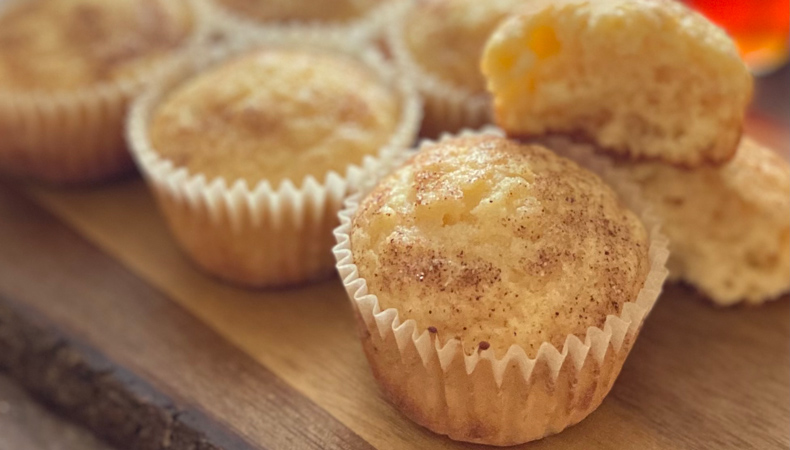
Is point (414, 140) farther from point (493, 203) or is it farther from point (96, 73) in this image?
point (96, 73)

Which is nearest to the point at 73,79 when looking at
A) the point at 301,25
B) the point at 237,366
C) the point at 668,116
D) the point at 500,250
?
the point at 301,25

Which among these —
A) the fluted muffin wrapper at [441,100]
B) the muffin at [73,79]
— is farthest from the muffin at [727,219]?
the muffin at [73,79]

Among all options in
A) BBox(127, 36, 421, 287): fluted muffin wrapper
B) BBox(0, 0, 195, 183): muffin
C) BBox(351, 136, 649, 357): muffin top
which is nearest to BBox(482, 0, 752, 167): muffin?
BBox(351, 136, 649, 357): muffin top

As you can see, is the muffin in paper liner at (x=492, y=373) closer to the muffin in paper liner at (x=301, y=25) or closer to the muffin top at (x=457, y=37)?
the muffin top at (x=457, y=37)

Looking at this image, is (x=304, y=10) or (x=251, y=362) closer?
(x=251, y=362)

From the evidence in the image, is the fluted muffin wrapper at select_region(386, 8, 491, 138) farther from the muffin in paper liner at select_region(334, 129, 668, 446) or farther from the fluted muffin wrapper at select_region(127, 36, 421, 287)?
the muffin in paper liner at select_region(334, 129, 668, 446)

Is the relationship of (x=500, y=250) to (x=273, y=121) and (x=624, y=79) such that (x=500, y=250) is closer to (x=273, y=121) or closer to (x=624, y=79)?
(x=624, y=79)

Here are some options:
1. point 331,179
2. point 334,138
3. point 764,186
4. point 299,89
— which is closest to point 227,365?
point 331,179
